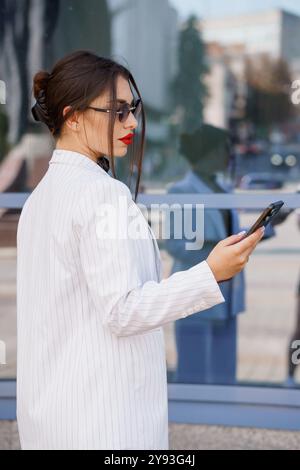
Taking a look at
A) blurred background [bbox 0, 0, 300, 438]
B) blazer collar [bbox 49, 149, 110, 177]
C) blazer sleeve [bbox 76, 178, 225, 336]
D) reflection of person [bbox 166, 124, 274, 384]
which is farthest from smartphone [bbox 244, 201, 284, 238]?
reflection of person [bbox 166, 124, 274, 384]

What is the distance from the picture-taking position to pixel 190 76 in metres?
5.20

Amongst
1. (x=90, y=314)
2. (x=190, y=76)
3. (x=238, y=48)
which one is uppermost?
(x=238, y=48)

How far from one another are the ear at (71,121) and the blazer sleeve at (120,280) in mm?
192

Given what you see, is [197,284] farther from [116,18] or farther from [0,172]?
[116,18]

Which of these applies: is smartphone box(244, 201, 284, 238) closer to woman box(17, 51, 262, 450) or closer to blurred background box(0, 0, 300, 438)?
woman box(17, 51, 262, 450)

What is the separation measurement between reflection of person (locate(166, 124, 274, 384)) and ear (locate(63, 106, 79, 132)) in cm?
207

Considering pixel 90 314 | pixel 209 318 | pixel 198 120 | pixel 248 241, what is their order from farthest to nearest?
pixel 198 120 < pixel 209 318 < pixel 90 314 < pixel 248 241

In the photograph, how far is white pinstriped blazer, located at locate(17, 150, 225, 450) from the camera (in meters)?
1.69

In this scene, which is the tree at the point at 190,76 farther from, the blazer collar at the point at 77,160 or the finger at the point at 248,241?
the finger at the point at 248,241

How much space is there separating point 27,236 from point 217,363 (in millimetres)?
2359

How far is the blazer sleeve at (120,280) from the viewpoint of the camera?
1.67m

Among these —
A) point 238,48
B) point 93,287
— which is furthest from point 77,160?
point 238,48

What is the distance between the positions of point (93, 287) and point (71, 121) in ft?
1.32

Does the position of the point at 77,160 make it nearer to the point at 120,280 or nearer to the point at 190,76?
the point at 120,280
